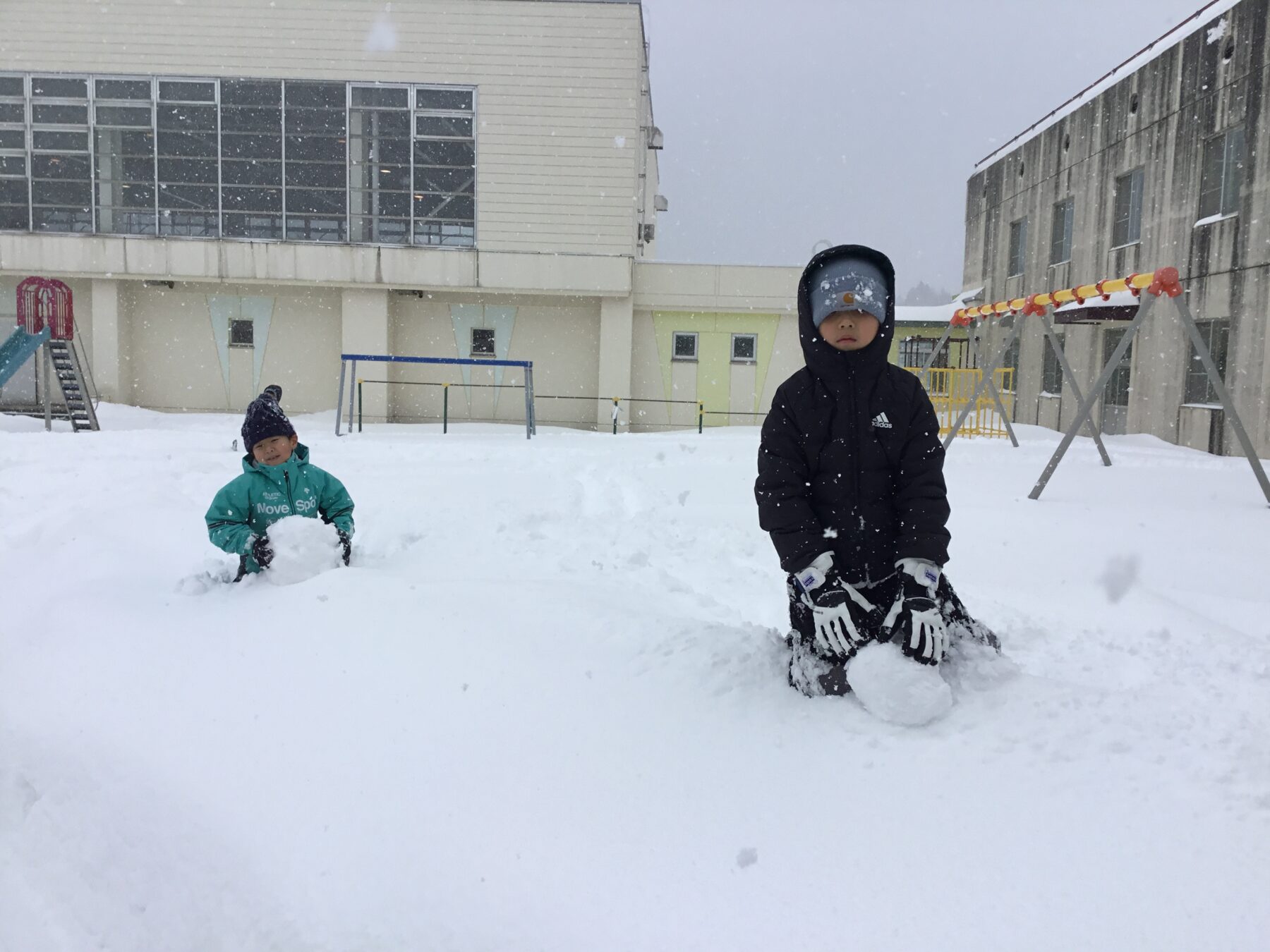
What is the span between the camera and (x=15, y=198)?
19.2 metres

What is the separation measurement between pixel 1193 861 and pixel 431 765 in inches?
77.3

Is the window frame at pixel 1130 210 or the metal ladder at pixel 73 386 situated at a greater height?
the window frame at pixel 1130 210

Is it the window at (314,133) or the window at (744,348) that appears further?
the window at (744,348)

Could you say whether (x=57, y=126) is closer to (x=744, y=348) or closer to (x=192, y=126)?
(x=192, y=126)

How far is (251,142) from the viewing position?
2014 centimetres

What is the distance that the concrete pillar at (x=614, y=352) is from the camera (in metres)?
19.2

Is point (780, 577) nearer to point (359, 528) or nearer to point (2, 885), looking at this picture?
point (359, 528)

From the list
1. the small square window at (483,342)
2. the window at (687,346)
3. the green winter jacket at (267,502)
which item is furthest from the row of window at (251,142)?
the green winter jacket at (267,502)

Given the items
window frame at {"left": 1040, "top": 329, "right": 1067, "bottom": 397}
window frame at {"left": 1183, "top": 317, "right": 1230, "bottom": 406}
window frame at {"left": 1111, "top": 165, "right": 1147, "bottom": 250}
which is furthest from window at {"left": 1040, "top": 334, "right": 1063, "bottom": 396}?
window frame at {"left": 1183, "top": 317, "right": 1230, "bottom": 406}

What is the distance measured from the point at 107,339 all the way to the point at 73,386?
3.65 meters

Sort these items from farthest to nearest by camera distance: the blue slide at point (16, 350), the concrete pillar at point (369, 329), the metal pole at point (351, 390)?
the concrete pillar at point (369, 329) → the blue slide at point (16, 350) → the metal pole at point (351, 390)

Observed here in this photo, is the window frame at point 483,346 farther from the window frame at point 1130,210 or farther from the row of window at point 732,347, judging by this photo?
the window frame at point 1130,210

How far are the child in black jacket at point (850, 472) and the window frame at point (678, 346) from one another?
1731cm

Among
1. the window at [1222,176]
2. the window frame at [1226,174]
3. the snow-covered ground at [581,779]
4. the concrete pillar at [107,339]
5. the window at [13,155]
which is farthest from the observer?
the concrete pillar at [107,339]
